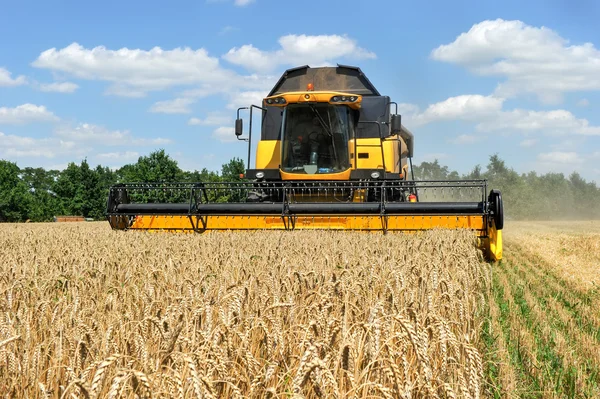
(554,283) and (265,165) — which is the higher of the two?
(265,165)

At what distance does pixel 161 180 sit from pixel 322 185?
193 feet

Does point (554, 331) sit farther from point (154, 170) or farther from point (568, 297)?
point (154, 170)

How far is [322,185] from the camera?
1123 cm

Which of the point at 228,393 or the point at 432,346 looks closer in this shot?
the point at 228,393

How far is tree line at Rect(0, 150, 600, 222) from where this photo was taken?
5697 cm

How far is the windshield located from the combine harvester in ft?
0.06

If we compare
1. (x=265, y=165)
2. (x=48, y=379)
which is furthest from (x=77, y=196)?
(x=48, y=379)

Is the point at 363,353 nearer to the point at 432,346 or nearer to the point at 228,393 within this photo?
the point at 432,346

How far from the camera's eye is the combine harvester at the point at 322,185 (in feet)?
32.8

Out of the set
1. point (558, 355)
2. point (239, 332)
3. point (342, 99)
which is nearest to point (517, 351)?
point (558, 355)

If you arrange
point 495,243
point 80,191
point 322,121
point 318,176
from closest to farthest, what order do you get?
1. point 495,243
2. point 318,176
3. point 322,121
4. point 80,191

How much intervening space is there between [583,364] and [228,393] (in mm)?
3000

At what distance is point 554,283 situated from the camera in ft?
27.4

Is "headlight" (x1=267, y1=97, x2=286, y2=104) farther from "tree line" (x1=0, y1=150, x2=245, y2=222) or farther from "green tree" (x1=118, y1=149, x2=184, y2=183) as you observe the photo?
"green tree" (x1=118, y1=149, x2=184, y2=183)
